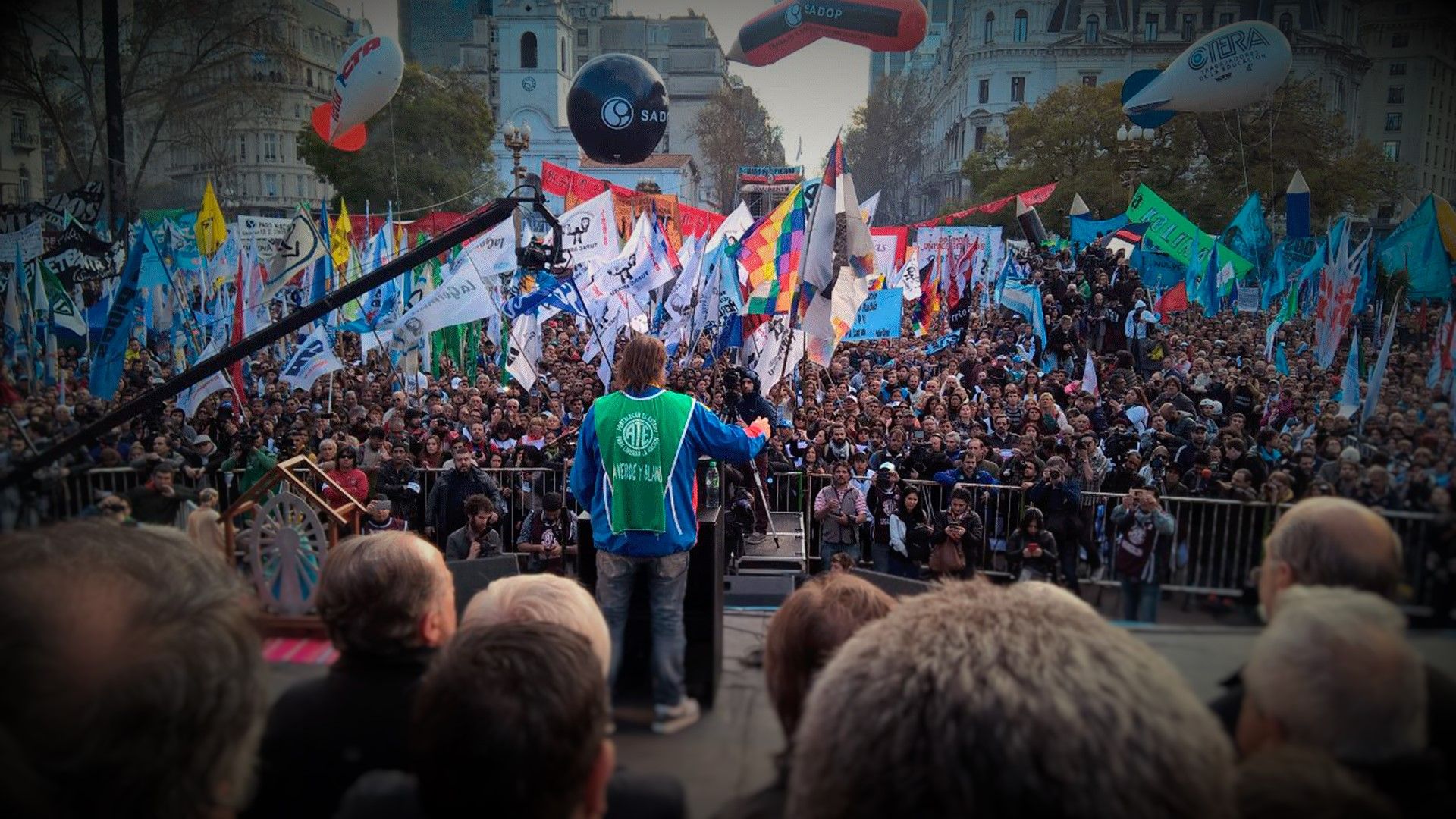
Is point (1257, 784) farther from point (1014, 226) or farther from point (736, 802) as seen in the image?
point (1014, 226)

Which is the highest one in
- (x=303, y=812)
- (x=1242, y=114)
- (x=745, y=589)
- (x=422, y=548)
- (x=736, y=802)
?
(x=1242, y=114)

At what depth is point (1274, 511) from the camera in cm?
239

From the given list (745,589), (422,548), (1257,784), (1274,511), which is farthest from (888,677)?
(745,589)

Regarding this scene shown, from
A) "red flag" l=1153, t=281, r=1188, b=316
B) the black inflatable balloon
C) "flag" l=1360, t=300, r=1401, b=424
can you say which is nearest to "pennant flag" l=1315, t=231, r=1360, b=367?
"flag" l=1360, t=300, r=1401, b=424

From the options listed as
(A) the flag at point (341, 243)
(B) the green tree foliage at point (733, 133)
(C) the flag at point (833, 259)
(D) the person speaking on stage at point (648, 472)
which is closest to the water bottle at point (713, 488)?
(D) the person speaking on stage at point (648, 472)

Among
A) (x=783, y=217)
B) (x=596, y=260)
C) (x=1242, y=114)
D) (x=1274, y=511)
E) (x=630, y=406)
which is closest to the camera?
(x=1274, y=511)

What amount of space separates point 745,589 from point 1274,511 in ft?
9.93

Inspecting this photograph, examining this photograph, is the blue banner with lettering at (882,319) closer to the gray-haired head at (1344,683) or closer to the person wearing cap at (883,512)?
the person wearing cap at (883,512)

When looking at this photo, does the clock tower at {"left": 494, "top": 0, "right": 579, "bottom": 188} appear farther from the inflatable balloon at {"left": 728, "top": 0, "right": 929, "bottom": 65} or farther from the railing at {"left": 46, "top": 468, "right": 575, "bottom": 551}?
the railing at {"left": 46, "top": 468, "right": 575, "bottom": 551}

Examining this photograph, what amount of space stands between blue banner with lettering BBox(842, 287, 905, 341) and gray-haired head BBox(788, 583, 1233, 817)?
11544 millimetres

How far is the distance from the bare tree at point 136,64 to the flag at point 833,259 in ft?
15.8

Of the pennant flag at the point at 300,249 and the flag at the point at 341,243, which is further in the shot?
the flag at the point at 341,243

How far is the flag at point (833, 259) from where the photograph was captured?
28.1 feet

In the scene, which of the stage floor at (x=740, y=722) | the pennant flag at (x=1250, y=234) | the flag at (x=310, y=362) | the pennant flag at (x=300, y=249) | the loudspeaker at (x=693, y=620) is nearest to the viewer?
the stage floor at (x=740, y=722)
